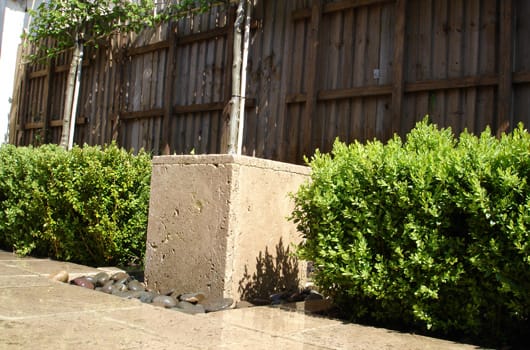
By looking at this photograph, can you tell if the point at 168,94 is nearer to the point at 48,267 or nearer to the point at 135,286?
the point at 48,267

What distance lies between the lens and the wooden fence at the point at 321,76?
6.06m

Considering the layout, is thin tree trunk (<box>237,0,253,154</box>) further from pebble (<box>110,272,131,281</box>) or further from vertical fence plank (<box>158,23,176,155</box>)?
pebble (<box>110,272,131,281</box>)

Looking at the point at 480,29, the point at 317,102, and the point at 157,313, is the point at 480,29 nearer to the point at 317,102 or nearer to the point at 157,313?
the point at 317,102

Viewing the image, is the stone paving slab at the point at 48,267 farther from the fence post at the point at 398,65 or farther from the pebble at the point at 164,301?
the fence post at the point at 398,65

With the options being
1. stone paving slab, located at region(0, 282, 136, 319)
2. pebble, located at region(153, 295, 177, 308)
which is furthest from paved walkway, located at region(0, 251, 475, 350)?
pebble, located at region(153, 295, 177, 308)

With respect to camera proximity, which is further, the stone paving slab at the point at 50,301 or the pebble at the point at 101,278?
the pebble at the point at 101,278

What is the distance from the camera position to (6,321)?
341 centimetres

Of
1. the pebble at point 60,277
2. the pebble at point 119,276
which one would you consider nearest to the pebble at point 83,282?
the pebble at point 60,277

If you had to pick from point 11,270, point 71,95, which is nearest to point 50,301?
point 11,270

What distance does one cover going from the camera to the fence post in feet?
21.7

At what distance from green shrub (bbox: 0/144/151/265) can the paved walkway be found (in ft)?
6.11

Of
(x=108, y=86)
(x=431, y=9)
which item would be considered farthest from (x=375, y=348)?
(x=108, y=86)

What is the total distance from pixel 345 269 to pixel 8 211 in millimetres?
5199

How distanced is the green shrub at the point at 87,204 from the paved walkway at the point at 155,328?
1.86 m
